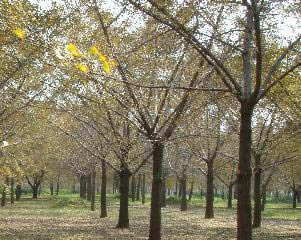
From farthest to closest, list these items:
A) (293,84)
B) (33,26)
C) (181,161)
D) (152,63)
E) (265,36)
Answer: (181,161) → (152,63) → (293,84) → (265,36) → (33,26)

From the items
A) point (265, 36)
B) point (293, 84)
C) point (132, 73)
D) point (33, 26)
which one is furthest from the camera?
point (132, 73)

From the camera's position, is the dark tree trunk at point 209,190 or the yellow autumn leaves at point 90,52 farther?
the dark tree trunk at point 209,190

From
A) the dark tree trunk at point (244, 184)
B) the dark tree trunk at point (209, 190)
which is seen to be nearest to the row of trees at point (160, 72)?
the dark tree trunk at point (244, 184)

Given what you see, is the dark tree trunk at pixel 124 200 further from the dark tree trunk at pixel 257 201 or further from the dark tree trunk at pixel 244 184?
the dark tree trunk at pixel 244 184

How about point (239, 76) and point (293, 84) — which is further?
point (239, 76)

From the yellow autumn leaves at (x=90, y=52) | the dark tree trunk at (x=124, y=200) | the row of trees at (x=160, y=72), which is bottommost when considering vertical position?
the dark tree trunk at (x=124, y=200)

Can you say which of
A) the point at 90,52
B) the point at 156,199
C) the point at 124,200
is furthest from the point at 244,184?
the point at 124,200

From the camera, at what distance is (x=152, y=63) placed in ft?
54.5

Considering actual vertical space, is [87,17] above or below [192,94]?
above

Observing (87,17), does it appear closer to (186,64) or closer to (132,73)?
(132,73)

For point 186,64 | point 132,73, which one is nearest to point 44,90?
point 132,73

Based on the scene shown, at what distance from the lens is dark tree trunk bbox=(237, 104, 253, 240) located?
30.9ft

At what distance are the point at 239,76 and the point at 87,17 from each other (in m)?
6.41

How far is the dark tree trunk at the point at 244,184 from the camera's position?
371 inches
